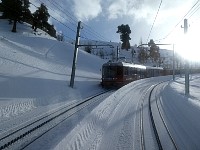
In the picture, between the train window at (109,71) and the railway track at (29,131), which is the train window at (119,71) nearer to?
the train window at (109,71)

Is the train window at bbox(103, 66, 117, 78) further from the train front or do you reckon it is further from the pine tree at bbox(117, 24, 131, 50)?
the pine tree at bbox(117, 24, 131, 50)

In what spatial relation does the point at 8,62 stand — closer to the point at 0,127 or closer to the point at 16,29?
the point at 0,127

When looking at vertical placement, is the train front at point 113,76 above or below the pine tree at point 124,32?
below

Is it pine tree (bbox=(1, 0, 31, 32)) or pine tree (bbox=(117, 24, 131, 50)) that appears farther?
pine tree (bbox=(117, 24, 131, 50))

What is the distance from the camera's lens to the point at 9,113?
16578 millimetres

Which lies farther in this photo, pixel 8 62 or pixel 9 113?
pixel 8 62

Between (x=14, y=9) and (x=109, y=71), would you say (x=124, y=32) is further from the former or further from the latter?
(x=109, y=71)

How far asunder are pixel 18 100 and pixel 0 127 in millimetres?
7341

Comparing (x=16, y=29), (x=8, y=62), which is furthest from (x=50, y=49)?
(x=8, y=62)

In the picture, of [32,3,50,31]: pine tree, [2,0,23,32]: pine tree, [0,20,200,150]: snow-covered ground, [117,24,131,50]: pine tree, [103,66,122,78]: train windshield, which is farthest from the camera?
[117,24,131,50]: pine tree

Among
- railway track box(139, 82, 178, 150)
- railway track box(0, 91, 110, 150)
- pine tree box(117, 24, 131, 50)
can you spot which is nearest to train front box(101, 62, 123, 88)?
railway track box(139, 82, 178, 150)

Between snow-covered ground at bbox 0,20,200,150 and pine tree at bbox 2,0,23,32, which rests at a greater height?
pine tree at bbox 2,0,23,32

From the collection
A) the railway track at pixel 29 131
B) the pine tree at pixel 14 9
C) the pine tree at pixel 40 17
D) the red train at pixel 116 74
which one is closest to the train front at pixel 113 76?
the red train at pixel 116 74

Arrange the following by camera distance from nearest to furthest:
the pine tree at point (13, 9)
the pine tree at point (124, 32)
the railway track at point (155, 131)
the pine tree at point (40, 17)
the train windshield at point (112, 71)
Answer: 1. the railway track at point (155, 131)
2. the train windshield at point (112, 71)
3. the pine tree at point (13, 9)
4. the pine tree at point (40, 17)
5. the pine tree at point (124, 32)
